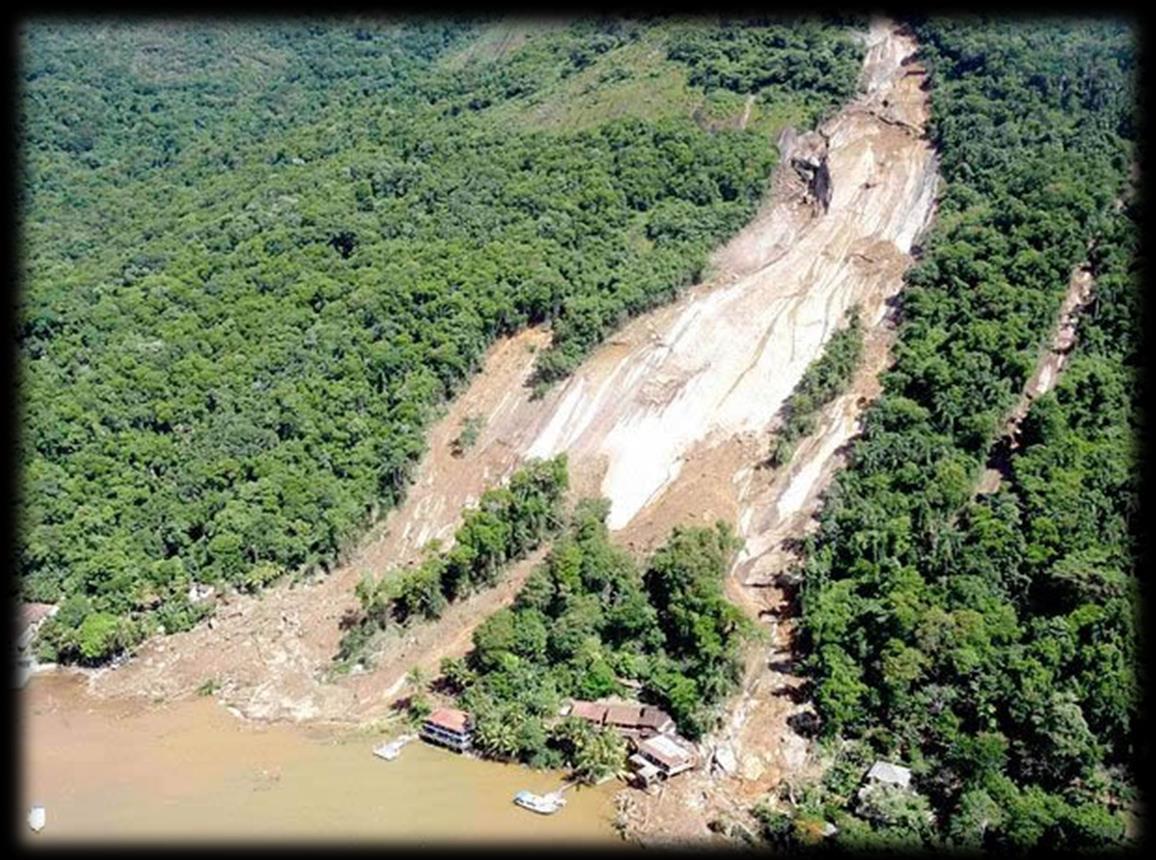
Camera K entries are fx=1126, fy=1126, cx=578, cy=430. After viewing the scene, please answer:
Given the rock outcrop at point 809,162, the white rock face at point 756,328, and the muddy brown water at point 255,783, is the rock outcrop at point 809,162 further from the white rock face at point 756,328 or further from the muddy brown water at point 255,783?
the muddy brown water at point 255,783

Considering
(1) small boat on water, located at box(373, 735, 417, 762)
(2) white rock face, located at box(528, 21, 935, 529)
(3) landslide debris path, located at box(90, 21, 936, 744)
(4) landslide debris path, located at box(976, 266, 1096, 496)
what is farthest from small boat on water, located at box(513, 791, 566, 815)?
(4) landslide debris path, located at box(976, 266, 1096, 496)

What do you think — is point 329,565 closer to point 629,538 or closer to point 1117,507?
point 629,538

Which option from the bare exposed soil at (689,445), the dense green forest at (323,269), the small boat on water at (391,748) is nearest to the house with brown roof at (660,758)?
the bare exposed soil at (689,445)

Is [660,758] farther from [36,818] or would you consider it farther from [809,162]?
[809,162]

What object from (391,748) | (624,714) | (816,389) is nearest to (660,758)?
(624,714)

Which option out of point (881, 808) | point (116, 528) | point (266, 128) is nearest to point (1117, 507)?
point (881, 808)

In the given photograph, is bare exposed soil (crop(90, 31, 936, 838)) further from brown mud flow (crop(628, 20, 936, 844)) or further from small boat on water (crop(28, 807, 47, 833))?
small boat on water (crop(28, 807, 47, 833))
